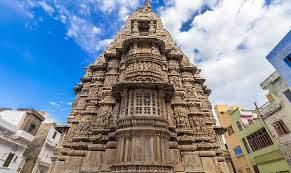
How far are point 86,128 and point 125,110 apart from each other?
4.03 metres

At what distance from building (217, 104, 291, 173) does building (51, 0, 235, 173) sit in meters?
9.33

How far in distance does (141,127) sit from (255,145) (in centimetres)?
1962

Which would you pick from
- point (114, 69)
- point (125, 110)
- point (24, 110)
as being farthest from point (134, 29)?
point (24, 110)

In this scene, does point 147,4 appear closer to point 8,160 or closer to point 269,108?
point 269,108

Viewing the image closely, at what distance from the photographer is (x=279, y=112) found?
18.8 metres

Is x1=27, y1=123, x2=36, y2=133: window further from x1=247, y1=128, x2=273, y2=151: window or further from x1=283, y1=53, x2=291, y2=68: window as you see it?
x1=283, y1=53, x2=291, y2=68: window

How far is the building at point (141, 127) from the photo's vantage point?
10.8m

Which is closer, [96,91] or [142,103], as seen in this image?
[142,103]

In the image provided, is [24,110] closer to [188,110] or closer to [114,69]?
[114,69]

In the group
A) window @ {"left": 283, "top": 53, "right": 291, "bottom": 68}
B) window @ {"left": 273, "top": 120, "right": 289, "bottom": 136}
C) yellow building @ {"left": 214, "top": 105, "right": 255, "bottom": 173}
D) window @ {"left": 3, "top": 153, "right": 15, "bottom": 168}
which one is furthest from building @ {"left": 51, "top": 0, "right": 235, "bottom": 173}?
window @ {"left": 3, "top": 153, "right": 15, "bottom": 168}

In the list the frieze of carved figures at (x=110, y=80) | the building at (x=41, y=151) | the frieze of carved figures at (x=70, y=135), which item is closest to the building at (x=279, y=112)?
the frieze of carved figures at (x=110, y=80)

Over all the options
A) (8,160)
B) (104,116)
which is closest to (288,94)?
(104,116)

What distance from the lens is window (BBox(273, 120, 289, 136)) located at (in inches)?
714

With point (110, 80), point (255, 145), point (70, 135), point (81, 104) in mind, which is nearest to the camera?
point (70, 135)
